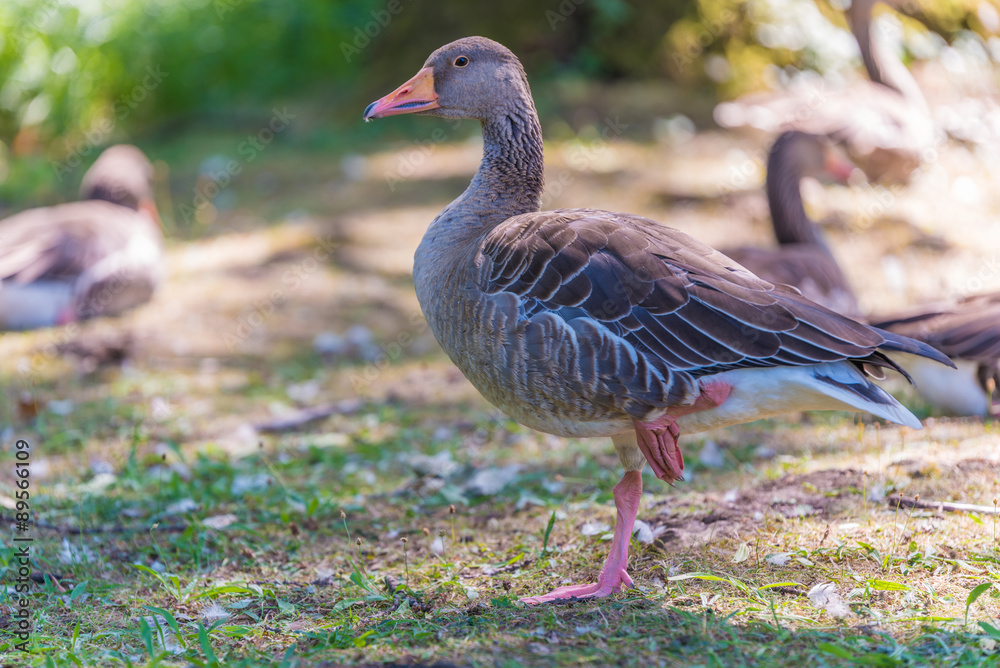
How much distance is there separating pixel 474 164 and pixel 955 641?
797 centimetres

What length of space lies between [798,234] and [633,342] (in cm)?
437

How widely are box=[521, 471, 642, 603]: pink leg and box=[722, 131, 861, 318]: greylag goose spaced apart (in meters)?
2.96

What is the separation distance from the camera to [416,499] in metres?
4.71

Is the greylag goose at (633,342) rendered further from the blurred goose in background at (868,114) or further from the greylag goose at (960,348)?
the blurred goose in background at (868,114)

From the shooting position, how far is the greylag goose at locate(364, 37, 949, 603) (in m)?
3.29

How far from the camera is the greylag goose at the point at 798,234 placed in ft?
21.0

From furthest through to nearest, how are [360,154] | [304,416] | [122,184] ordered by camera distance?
[360,154] < [122,184] < [304,416]

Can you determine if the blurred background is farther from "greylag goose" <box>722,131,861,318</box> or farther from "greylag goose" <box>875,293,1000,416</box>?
"greylag goose" <box>875,293,1000,416</box>

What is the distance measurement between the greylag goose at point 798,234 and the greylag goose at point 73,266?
509cm

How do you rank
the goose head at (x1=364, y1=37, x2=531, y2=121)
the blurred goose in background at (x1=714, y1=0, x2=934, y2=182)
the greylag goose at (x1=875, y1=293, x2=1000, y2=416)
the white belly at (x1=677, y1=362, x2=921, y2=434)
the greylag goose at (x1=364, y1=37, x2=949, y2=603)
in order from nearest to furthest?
the white belly at (x1=677, y1=362, x2=921, y2=434) < the greylag goose at (x1=364, y1=37, x2=949, y2=603) < the goose head at (x1=364, y1=37, x2=531, y2=121) < the greylag goose at (x1=875, y1=293, x2=1000, y2=416) < the blurred goose in background at (x1=714, y1=0, x2=934, y2=182)

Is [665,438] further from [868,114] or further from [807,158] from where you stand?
[868,114]

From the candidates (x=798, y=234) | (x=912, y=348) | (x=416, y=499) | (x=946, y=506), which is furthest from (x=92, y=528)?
(x=798, y=234)

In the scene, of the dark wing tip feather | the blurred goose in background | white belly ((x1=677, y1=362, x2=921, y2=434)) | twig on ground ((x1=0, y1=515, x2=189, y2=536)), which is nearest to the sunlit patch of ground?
twig on ground ((x1=0, y1=515, x2=189, y2=536))

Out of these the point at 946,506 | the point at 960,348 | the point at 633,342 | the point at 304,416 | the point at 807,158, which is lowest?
the point at 304,416
